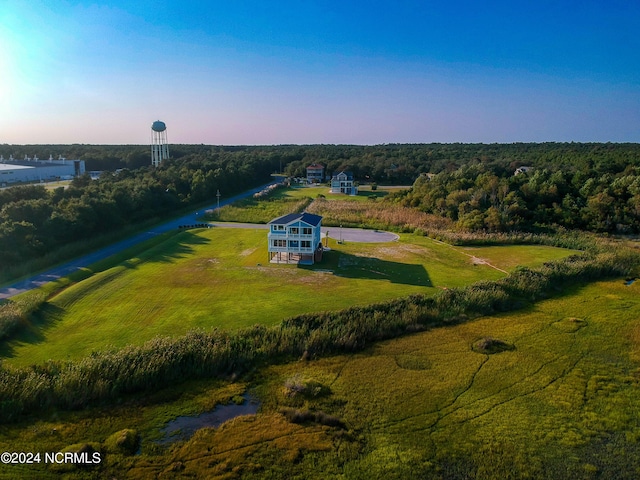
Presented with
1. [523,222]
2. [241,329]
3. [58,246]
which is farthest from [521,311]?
[58,246]

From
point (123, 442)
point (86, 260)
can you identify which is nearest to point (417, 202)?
point (86, 260)

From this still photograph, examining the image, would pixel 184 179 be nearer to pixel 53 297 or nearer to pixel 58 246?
pixel 58 246

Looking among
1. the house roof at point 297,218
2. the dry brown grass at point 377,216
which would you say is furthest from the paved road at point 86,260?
the dry brown grass at point 377,216

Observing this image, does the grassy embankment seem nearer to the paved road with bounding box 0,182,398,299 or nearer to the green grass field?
the green grass field

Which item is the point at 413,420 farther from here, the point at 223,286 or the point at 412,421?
the point at 223,286

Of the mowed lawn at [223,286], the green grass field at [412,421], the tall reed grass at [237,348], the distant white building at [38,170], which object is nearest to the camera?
the green grass field at [412,421]

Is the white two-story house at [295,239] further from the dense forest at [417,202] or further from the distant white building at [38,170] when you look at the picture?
the distant white building at [38,170]
